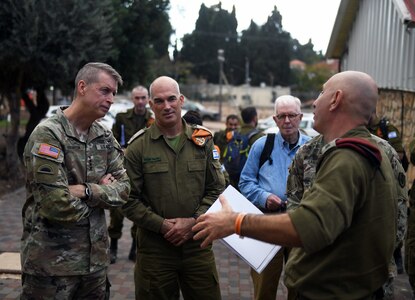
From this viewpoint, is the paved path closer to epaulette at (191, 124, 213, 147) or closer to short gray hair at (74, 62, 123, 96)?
epaulette at (191, 124, 213, 147)

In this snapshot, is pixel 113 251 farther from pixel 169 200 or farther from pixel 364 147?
pixel 364 147

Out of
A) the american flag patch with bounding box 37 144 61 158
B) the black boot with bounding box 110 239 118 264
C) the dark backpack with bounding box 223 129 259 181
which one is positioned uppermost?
the american flag patch with bounding box 37 144 61 158

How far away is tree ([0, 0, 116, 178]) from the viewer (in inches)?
365

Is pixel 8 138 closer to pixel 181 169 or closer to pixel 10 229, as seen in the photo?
pixel 10 229

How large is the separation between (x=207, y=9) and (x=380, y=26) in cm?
6690

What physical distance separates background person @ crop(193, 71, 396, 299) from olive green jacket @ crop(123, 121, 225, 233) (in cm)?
129

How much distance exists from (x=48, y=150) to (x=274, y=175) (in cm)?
196

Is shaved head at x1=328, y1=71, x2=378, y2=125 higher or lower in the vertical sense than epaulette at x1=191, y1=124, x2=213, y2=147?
higher

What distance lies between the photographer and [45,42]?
9.56 m

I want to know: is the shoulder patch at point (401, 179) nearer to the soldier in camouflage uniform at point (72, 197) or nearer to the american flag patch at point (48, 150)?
the soldier in camouflage uniform at point (72, 197)

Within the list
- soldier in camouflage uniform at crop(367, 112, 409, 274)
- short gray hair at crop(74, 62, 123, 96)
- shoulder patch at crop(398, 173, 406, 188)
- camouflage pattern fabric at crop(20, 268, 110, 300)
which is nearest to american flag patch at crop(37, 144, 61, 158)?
short gray hair at crop(74, 62, 123, 96)

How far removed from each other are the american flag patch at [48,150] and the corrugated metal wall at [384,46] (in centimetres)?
536

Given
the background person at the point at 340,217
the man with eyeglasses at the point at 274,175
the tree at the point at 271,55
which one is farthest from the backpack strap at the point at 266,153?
the tree at the point at 271,55

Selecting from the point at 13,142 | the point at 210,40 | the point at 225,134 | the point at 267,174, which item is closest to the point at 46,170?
the point at 267,174
